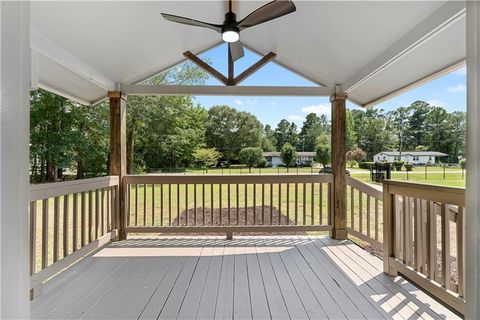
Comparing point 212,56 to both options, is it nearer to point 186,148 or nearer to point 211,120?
point 211,120

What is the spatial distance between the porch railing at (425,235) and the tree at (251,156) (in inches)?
80.5

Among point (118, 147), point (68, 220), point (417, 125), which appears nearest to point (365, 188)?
point (417, 125)

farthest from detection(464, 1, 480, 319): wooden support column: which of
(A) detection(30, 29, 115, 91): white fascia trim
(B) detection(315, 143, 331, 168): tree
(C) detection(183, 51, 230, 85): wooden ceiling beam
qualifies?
(B) detection(315, 143, 331, 168): tree

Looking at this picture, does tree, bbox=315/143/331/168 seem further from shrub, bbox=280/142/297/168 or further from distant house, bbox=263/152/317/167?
shrub, bbox=280/142/297/168

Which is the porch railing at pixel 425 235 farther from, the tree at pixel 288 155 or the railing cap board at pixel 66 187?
the railing cap board at pixel 66 187

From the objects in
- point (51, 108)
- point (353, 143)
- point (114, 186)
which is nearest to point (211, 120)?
point (114, 186)

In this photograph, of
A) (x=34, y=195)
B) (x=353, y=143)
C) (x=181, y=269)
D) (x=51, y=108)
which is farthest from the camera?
(x=51, y=108)

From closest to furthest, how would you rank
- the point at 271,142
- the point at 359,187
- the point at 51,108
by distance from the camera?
the point at 359,187, the point at 271,142, the point at 51,108

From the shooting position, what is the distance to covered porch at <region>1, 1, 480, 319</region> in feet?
7.00

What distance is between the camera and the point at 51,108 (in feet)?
22.8

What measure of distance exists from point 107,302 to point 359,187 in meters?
3.30

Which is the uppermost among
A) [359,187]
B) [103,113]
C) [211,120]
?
[103,113]

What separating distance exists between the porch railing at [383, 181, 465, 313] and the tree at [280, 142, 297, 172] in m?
1.74

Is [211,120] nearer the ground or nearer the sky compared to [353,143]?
nearer the sky
